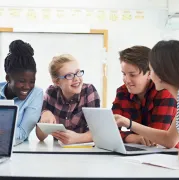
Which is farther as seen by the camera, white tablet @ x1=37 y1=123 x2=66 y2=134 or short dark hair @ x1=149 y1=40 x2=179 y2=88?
white tablet @ x1=37 y1=123 x2=66 y2=134

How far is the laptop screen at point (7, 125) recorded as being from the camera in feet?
4.91

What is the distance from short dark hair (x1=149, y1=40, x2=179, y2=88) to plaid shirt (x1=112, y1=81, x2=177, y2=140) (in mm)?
458

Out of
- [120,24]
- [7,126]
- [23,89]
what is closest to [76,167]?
[7,126]

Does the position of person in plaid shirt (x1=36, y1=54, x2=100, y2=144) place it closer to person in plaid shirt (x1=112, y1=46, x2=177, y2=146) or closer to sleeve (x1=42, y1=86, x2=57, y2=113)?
sleeve (x1=42, y1=86, x2=57, y2=113)

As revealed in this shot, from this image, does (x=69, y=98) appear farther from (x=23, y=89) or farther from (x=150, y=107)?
(x=150, y=107)

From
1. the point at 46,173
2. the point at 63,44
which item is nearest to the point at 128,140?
the point at 46,173

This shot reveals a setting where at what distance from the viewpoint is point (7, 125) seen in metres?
1.51

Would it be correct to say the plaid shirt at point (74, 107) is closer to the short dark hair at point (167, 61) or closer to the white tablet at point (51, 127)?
the white tablet at point (51, 127)

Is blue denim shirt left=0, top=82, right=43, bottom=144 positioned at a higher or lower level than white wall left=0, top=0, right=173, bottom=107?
lower

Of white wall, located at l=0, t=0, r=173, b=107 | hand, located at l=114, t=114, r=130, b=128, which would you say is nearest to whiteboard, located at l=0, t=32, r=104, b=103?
white wall, located at l=0, t=0, r=173, b=107

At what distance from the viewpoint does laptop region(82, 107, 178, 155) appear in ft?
5.64

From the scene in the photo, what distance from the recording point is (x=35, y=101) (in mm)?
2363

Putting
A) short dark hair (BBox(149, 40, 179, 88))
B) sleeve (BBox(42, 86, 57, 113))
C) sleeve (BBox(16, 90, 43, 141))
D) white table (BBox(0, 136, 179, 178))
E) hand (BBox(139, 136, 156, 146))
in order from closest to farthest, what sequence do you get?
white table (BBox(0, 136, 179, 178)) < short dark hair (BBox(149, 40, 179, 88)) < hand (BBox(139, 136, 156, 146)) < sleeve (BBox(16, 90, 43, 141)) < sleeve (BBox(42, 86, 57, 113))
